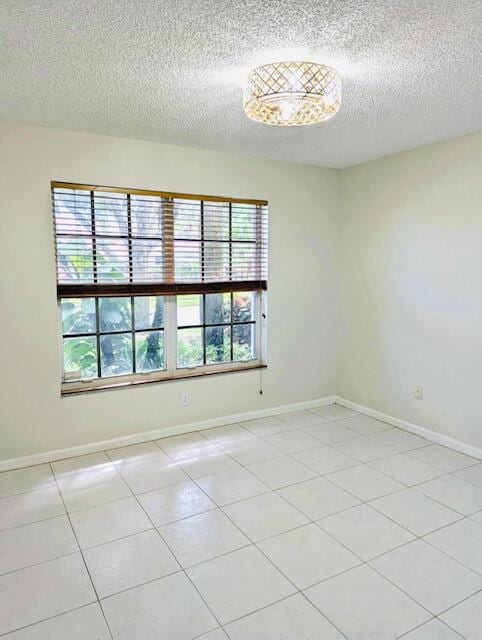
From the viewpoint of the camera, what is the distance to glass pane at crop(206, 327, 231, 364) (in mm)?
4047

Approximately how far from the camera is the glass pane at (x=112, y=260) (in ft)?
11.3

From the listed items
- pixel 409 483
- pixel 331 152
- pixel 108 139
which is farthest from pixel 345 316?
pixel 108 139

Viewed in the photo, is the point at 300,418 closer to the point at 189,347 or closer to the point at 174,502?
the point at 189,347

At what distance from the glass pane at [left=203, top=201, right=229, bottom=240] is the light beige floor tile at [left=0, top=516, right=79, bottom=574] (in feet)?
7.80

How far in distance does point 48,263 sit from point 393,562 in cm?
279

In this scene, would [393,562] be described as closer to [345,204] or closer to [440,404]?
[440,404]

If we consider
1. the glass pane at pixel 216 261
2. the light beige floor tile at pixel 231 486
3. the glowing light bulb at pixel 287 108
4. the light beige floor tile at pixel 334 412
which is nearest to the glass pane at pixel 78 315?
the glass pane at pixel 216 261

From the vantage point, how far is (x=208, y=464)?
10.8 ft

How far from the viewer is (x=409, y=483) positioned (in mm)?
3004

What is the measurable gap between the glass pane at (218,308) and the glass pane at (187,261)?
23 cm

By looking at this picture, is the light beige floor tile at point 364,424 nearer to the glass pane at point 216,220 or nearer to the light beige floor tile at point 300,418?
the light beige floor tile at point 300,418

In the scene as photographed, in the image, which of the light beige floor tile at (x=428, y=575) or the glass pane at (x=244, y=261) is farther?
the glass pane at (x=244, y=261)

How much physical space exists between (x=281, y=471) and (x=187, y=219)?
6.83 ft

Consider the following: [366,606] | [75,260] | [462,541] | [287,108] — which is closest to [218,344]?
[75,260]
